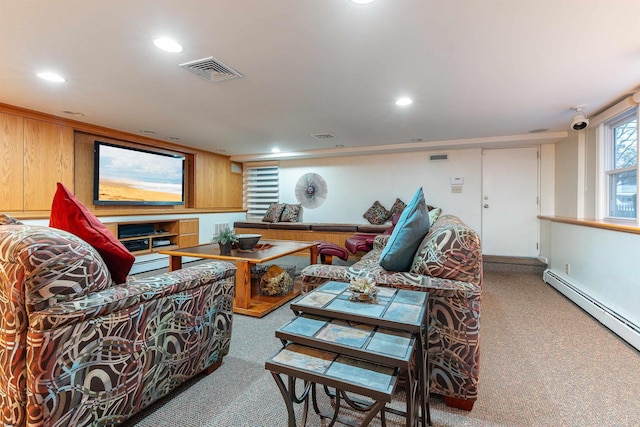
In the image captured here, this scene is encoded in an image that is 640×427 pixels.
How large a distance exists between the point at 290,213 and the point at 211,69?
4118 mm

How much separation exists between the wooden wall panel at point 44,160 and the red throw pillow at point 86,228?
3001mm

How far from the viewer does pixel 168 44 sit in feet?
6.20

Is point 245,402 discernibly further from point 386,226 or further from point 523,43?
point 386,226

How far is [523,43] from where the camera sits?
184 cm

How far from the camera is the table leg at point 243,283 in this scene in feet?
8.95

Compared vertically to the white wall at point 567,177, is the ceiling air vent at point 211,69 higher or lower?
higher

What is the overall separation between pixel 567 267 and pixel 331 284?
3597 mm

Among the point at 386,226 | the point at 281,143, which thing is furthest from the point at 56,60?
the point at 386,226

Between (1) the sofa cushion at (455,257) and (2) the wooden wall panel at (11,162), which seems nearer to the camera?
(1) the sofa cushion at (455,257)

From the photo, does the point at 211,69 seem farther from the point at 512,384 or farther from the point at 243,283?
the point at 512,384

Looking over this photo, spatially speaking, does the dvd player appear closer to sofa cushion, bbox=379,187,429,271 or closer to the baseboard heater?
sofa cushion, bbox=379,187,429,271

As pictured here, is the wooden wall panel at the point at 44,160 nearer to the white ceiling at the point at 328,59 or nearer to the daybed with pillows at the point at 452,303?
the white ceiling at the point at 328,59

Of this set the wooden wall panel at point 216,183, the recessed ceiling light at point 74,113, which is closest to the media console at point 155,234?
the wooden wall panel at point 216,183

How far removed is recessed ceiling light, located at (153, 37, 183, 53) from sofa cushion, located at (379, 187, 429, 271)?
194 centimetres
